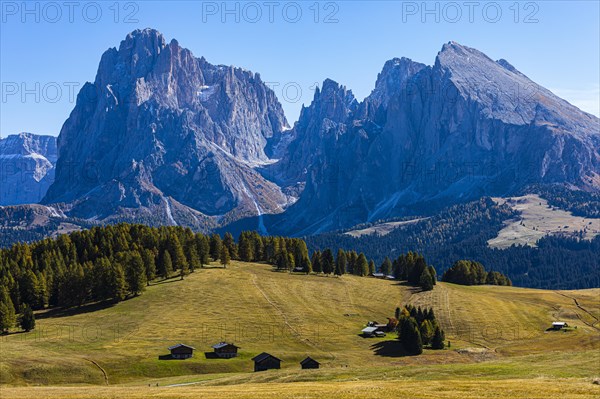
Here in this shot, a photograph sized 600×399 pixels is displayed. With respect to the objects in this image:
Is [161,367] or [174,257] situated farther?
[174,257]

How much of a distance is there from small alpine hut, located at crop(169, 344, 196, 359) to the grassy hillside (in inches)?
64.1

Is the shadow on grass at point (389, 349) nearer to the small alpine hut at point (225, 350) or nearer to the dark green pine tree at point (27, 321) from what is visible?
the small alpine hut at point (225, 350)

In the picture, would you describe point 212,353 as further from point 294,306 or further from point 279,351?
point 294,306

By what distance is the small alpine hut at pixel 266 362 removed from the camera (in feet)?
382

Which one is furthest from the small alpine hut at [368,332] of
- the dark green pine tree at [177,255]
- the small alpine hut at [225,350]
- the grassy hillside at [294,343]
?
the dark green pine tree at [177,255]

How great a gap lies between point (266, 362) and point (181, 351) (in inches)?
649

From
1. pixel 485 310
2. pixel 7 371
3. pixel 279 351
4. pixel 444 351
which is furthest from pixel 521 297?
pixel 7 371

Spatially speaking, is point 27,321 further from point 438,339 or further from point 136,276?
point 438,339

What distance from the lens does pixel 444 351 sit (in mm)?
135500

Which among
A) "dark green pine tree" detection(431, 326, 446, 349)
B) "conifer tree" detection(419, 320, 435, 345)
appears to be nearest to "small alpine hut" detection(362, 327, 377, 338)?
"conifer tree" detection(419, 320, 435, 345)

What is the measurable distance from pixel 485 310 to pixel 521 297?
28878mm

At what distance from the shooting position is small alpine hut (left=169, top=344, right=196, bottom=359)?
120 m

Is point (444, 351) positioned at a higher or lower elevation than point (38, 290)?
lower

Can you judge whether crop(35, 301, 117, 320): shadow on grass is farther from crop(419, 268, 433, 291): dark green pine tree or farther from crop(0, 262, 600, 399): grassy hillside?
crop(419, 268, 433, 291): dark green pine tree
